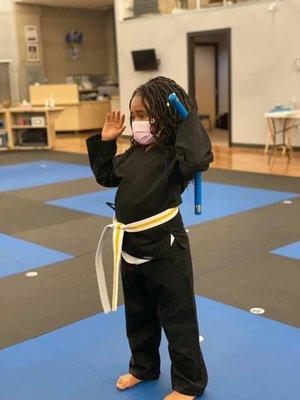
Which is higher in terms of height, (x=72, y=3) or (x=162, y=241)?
(x=72, y=3)

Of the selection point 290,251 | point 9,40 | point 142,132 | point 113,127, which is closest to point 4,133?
point 9,40

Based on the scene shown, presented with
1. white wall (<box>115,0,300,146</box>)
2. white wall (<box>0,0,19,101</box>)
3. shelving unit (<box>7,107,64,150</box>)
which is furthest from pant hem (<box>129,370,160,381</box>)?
white wall (<box>0,0,19,101</box>)

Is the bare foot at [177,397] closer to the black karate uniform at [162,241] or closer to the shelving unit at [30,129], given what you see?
the black karate uniform at [162,241]

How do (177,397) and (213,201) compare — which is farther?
(213,201)

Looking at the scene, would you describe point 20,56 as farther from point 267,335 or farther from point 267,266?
point 267,335

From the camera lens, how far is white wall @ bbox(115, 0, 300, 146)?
8859mm

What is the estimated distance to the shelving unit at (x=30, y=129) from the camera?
10.5 metres

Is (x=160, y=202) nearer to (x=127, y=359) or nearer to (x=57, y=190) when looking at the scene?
(x=127, y=359)

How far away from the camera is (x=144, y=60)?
11.1m

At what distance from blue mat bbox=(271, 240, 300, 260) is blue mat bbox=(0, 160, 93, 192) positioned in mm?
3970

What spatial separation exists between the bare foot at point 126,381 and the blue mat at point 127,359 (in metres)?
0.02

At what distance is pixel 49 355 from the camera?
2.53m

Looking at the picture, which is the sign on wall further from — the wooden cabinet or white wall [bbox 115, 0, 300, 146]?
white wall [bbox 115, 0, 300, 146]

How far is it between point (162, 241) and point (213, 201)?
3.82m
